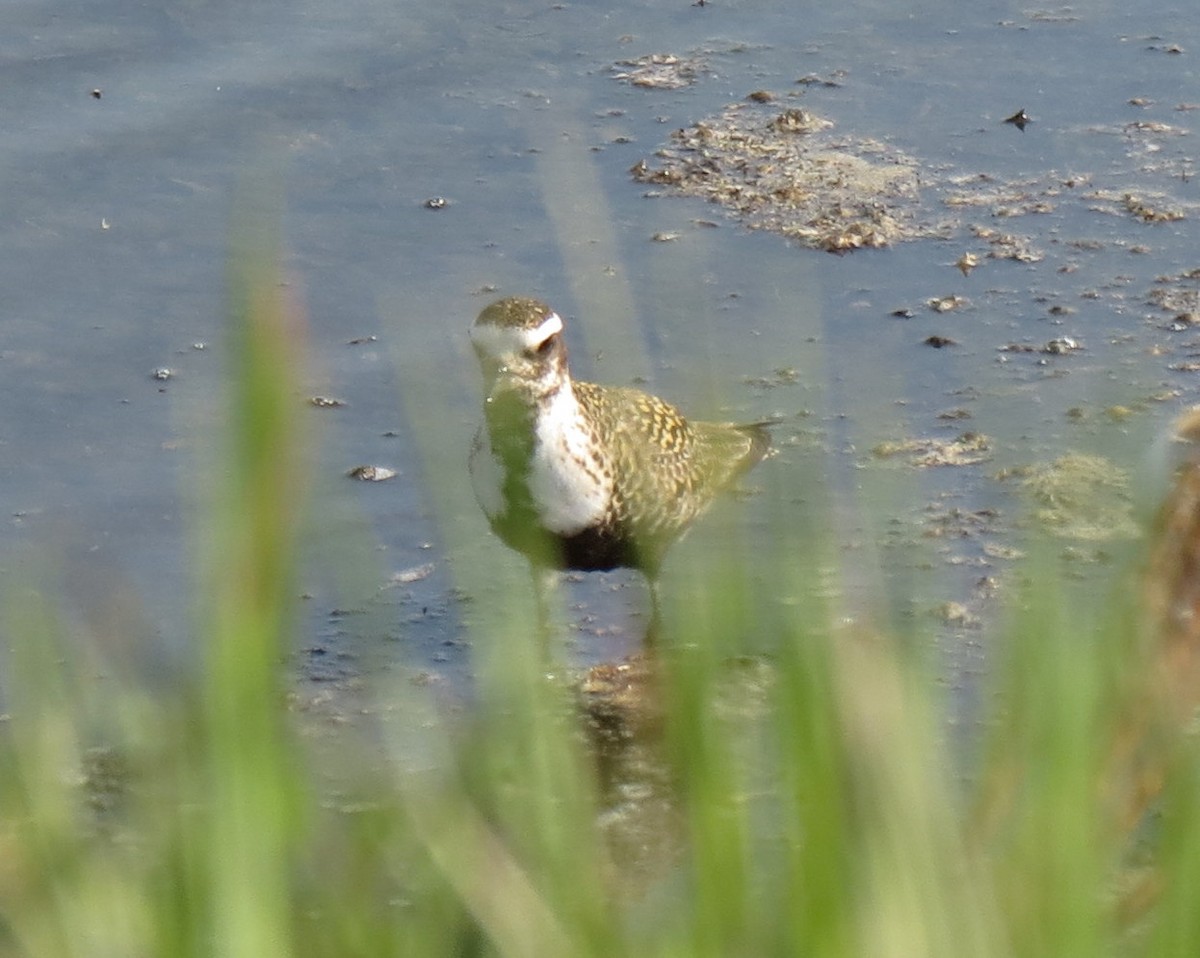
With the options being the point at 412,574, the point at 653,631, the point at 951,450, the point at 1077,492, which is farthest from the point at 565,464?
the point at 1077,492

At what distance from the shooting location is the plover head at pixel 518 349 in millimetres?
5637

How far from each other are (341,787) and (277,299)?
929mm

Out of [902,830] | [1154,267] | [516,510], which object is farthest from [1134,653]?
[1154,267]

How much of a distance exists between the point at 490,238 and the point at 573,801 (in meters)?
5.35

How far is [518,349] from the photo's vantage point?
223 inches

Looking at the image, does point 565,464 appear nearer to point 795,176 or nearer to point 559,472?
point 559,472

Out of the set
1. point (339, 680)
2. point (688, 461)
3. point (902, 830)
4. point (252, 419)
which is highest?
point (252, 419)

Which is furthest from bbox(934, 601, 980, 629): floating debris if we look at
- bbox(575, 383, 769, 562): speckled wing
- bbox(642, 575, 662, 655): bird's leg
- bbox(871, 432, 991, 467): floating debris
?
bbox(642, 575, 662, 655): bird's leg

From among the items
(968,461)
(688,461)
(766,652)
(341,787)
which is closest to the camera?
(766,652)

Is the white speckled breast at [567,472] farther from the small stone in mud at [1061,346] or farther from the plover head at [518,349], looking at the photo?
the small stone in mud at [1061,346]

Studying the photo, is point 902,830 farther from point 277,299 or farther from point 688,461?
point 688,461

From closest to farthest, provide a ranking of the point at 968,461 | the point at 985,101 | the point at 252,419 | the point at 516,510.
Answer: the point at 252,419
the point at 516,510
the point at 968,461
the point at 985,101

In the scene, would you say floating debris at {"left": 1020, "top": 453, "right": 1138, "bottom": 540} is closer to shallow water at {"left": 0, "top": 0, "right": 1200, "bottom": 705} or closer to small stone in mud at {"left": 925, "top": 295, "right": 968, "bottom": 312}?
shallow water at {"left": 0, "top": 0, "right": 1200, "bottom": 705}

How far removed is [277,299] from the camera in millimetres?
2266
